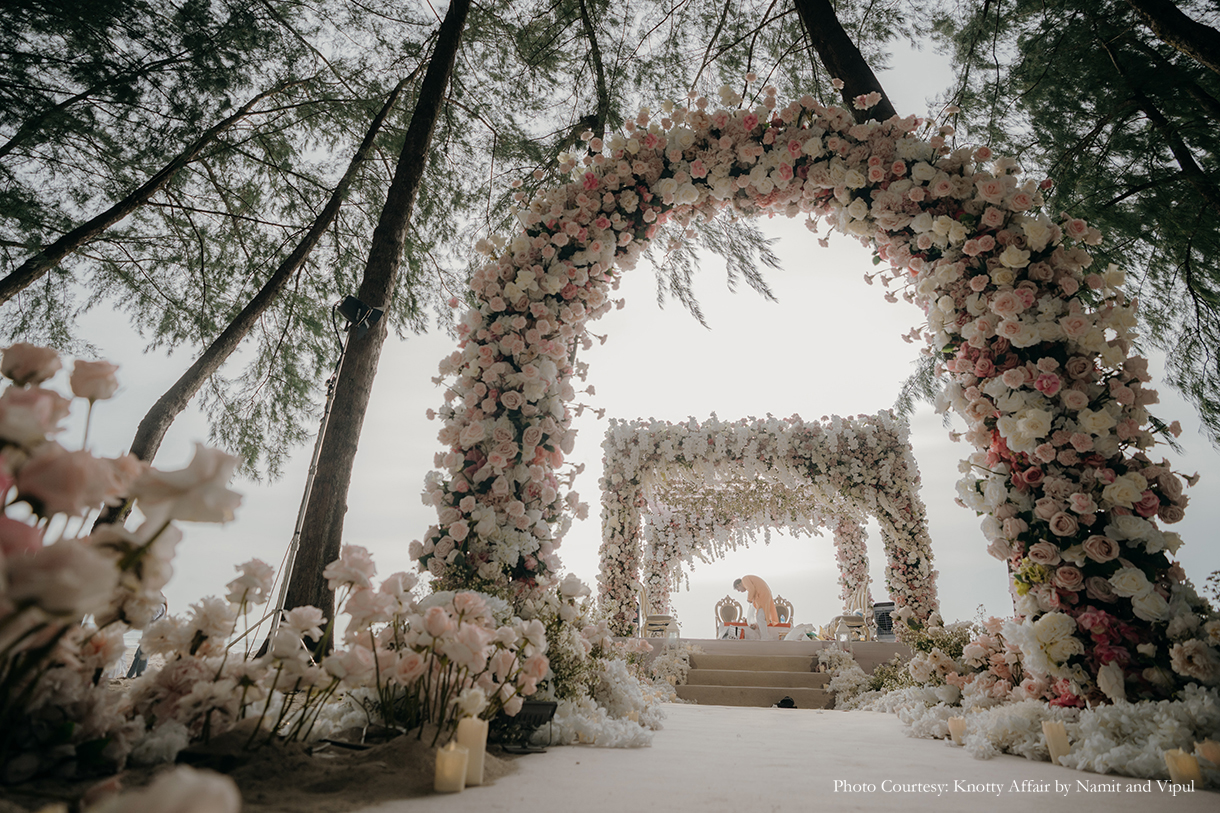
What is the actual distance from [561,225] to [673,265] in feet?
6.08

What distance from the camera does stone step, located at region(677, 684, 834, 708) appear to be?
6156 mm

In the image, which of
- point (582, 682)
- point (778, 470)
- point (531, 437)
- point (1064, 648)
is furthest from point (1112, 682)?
point (778, 470)

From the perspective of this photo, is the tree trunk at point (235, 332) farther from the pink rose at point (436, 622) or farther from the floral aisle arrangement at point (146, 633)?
the pink rose at point (436, 622)

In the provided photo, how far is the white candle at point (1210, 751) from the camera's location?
1410mm

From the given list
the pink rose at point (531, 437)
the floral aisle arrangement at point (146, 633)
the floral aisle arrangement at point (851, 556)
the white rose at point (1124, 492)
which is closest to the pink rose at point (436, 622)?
the floral aisle arrangement at point (146, 633)

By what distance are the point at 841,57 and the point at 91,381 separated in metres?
4.00

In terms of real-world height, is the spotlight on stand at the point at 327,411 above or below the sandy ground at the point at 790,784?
above

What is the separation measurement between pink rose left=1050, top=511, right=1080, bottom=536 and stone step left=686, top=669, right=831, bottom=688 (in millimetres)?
5413

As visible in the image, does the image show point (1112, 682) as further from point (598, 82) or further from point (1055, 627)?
point (598, 82)

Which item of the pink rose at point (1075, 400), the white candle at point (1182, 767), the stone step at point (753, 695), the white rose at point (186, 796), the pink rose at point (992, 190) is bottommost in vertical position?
the stone step at point (753, 695)

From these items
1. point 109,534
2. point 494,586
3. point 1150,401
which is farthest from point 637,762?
point 1150,401

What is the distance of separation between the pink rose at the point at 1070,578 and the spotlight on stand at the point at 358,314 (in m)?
3.49

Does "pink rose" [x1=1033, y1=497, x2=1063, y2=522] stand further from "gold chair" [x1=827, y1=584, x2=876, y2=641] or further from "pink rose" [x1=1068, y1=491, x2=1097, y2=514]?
"gold chair" [x1=827, y1=584, x2=876, y2=641]

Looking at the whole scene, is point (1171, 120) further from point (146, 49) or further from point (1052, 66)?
point (146, 49)
